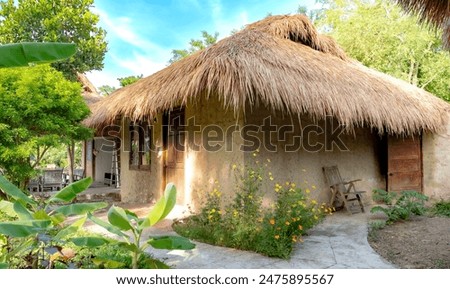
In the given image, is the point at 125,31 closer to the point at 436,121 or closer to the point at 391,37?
the point at 436,121

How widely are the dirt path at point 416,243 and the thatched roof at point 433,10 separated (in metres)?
2.16

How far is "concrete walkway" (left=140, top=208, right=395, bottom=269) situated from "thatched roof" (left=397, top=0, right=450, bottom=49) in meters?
2.25

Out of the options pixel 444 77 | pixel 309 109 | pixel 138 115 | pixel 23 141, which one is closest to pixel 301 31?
pixel 309 109

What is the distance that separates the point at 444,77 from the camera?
450 inches

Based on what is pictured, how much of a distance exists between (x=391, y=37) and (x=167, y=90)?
9.75 metres

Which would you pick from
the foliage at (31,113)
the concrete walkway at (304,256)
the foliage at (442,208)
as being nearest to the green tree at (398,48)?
the foliage at (442,208)

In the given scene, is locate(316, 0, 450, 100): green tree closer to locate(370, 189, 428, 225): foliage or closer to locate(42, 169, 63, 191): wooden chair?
locate(370, 189, 428, 225): foliage

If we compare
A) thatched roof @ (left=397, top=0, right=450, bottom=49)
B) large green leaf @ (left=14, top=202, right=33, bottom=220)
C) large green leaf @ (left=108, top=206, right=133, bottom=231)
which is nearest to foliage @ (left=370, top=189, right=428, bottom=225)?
thatched roof @ (left=397, top=0, right=450, bottom=49)

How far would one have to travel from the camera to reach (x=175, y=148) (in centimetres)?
621

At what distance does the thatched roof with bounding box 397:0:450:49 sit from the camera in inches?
121

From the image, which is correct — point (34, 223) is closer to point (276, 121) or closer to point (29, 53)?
point (29, 53)

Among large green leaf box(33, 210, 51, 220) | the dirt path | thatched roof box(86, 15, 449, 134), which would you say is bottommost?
the dirt path

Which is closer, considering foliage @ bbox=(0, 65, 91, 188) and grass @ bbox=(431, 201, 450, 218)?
foliage @ bbox=(0, 65, 91, 188)

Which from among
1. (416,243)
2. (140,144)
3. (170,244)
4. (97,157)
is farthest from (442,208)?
(97,157)
